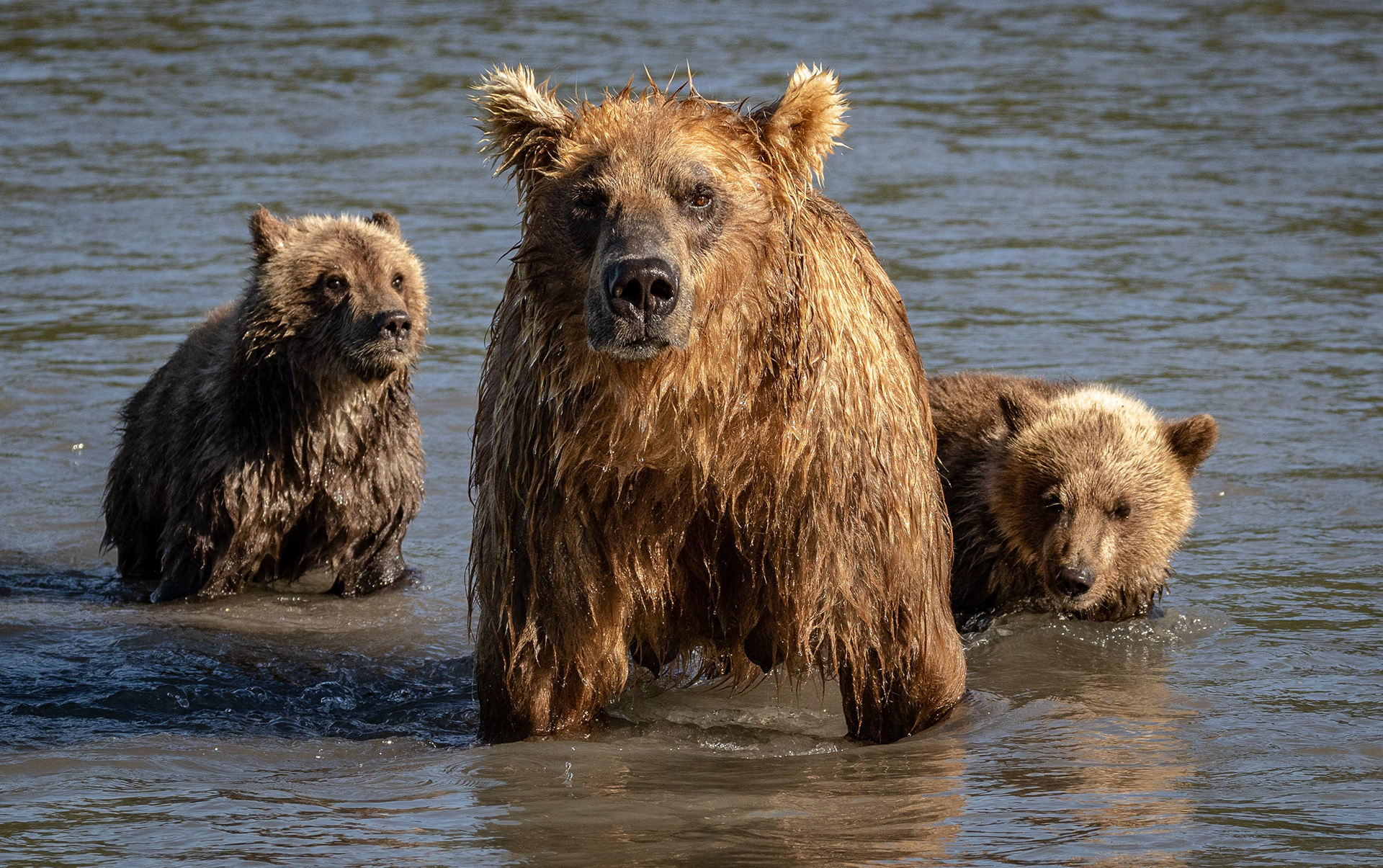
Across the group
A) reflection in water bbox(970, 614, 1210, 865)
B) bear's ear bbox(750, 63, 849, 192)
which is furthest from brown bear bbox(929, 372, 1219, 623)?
bear's ear bbox(750, 63, 849, 192)

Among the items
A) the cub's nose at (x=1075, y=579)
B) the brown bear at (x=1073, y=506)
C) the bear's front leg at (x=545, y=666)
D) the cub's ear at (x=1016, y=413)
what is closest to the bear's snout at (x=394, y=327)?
the brown bear at (x=1073, y=506)

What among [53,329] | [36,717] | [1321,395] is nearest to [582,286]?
[36,717]

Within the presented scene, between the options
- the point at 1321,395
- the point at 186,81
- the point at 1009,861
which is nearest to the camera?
the point at 1009,861

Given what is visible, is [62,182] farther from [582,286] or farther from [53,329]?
[582,286]

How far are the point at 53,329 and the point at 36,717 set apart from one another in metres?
6.31

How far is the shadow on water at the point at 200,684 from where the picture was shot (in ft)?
20.5

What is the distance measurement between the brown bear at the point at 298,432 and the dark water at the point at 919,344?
28 centimetres

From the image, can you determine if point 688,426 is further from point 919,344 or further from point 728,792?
point 919,344

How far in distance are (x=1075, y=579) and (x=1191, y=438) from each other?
982mm

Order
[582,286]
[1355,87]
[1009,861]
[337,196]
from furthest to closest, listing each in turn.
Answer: [1355,87]
[337,196]
[582,286]
[1009,861]

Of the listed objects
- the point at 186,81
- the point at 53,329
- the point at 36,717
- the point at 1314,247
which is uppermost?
the point at 186,81

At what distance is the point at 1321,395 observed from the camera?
9852 mm

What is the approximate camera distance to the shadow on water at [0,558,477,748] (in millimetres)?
6242

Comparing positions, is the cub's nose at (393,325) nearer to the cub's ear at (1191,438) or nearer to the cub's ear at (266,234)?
the cub's ear at (266,234)
